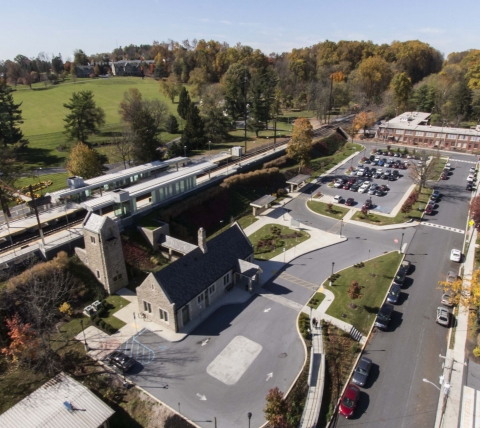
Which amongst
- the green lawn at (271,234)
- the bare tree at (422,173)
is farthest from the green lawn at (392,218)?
the green lawn at (271,234)

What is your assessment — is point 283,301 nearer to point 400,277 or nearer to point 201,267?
point 201,267

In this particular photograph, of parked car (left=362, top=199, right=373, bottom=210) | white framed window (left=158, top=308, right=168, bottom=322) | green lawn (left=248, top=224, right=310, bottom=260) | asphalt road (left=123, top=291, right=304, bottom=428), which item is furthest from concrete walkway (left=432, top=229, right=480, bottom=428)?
parked car (left=362, top=199, right=373, bottom=210)

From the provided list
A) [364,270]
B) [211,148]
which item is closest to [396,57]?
[211,148]

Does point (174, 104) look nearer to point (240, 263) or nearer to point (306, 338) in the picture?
point (240, 263)

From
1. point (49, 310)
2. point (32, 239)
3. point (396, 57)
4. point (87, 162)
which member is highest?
point (396, 57)

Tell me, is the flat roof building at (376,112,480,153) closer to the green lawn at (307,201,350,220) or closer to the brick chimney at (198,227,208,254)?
the green lawn at (307,201,350,220)

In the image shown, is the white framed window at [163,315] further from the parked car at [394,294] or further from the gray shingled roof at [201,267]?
the parked car at [394,294]

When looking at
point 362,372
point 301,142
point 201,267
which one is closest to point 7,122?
point 301,142
